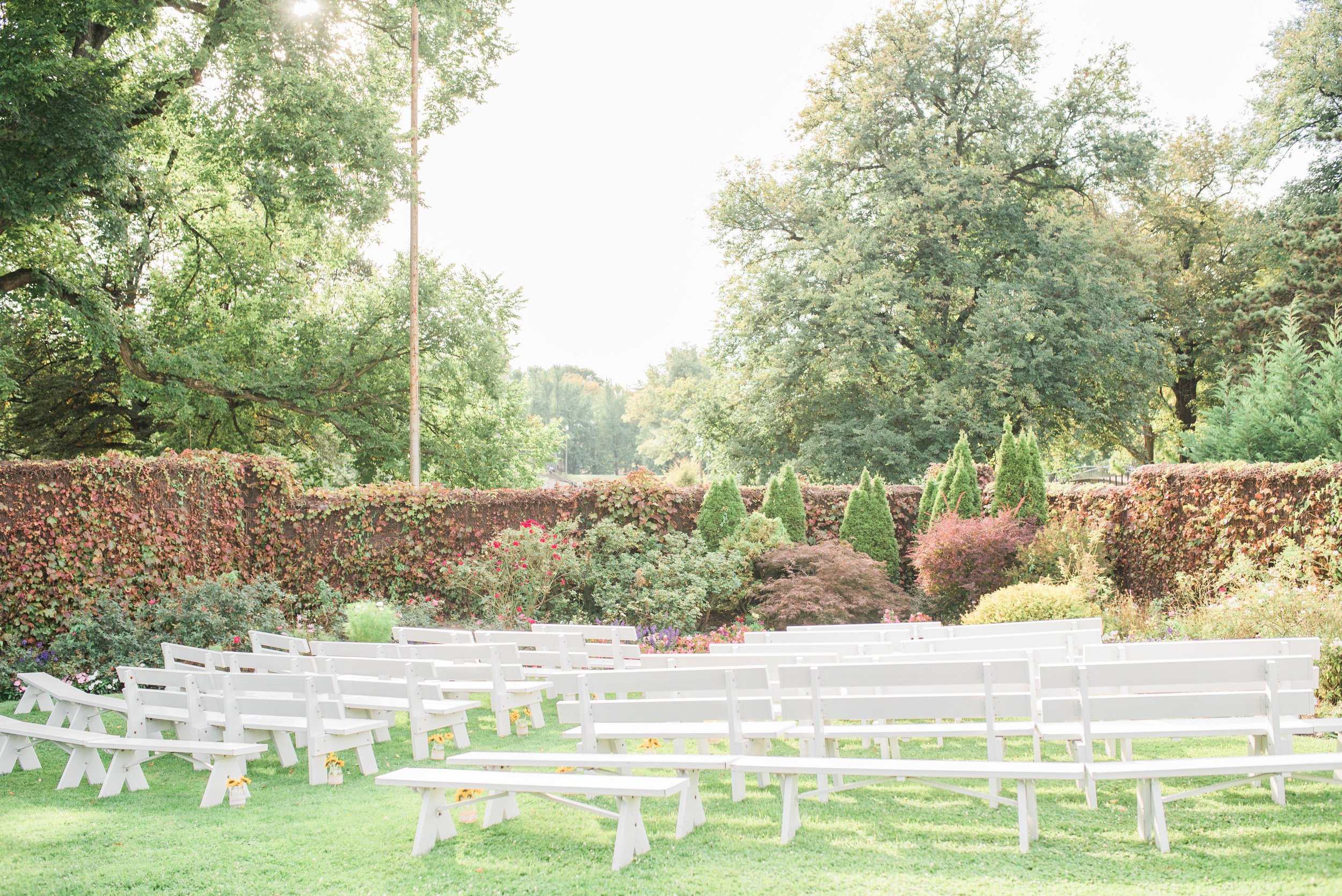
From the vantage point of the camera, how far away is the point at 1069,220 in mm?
24188

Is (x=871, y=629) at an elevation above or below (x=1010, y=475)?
below

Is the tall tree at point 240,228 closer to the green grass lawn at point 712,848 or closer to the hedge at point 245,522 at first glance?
the hedge at point 245,522

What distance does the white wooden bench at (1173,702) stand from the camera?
4535 mm

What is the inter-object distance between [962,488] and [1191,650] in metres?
10.1

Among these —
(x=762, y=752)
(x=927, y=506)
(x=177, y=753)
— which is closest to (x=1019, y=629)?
(x=762, y=752)

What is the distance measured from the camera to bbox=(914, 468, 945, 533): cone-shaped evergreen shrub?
16609mm

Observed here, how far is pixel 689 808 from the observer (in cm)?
463

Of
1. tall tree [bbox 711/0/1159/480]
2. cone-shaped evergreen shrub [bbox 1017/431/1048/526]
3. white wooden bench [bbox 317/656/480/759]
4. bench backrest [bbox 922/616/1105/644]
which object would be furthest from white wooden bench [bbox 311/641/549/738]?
tall tree [bbox 711/0/1159/480]

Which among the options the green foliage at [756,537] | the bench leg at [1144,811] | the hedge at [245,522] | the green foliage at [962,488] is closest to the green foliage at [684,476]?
the hedge at [245,522]

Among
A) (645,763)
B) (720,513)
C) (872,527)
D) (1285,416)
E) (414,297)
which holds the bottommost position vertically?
(645,763)

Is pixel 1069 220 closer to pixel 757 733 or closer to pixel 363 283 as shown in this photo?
pixel 363 283

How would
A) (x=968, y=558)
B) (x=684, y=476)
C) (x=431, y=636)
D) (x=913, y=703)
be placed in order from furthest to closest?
(x=684, y=476), (x=968, y=558), (x=431, y=636), (x=913, y=703)

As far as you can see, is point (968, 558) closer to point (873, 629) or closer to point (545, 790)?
point (873, 629)

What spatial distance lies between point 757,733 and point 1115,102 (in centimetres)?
2586
